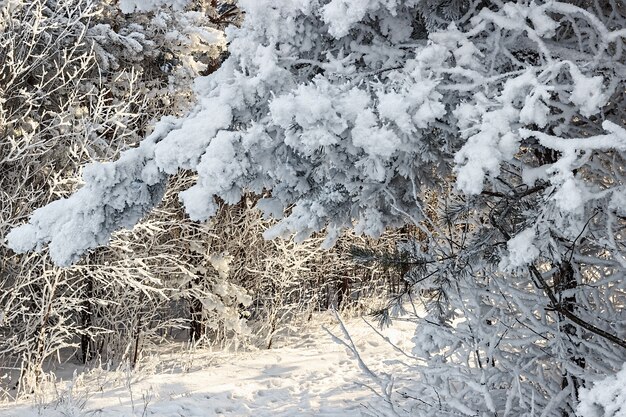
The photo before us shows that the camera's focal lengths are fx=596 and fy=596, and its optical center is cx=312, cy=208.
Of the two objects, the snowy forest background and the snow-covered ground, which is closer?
the snowy forest background

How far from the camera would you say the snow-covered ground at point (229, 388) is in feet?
21.5

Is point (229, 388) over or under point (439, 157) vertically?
under

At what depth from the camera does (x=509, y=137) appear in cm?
232

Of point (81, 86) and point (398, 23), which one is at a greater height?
point (398, 23)

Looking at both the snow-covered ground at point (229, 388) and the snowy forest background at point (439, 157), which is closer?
the snowy forest background at point (439, 157)

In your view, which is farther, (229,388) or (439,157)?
(229,388)

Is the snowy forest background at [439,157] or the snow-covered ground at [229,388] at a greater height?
the snowy forest background at [439,157]

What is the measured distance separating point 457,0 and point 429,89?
792mm

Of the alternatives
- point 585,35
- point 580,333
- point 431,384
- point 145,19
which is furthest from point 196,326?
point 585,35

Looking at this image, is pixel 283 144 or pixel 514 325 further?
pixel 514 325

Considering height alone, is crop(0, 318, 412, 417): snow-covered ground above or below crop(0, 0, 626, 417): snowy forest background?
below

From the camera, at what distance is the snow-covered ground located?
6551 millimetres

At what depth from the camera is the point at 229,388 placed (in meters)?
7.60

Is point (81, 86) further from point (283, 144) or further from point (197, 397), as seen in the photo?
point (283, 144)
